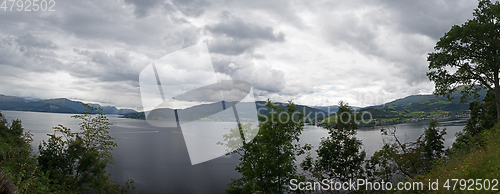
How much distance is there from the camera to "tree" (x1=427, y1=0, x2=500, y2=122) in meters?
14.9

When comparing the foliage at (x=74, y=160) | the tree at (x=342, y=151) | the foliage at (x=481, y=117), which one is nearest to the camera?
the foliage at (x=74, y=160)

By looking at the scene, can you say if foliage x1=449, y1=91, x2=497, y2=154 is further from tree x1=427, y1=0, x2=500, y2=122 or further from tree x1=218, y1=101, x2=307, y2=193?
tree x1=218, y1=101, x2=307, y2=193

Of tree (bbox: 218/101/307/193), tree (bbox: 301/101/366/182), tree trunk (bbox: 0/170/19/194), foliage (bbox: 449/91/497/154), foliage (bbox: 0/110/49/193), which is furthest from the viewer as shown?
foliage (bbox: 449/91/497/154)

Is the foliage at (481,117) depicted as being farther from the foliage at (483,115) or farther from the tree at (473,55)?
the tree at (473,55)

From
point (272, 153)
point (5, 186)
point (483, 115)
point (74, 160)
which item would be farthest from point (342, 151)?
point (5, 186)

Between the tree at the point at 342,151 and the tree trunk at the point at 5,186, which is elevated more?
the tree trunk at the point at 5,186

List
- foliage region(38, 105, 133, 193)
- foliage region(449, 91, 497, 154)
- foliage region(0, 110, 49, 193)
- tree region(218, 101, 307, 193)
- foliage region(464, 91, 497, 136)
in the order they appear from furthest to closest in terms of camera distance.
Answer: foliage region(464, 91, 497, 136) → foliage region(449, 91, 497, 154) → tree region(218, 101, 307, 193) → foliage region(38, 105, 133, 193) → foliage region(0, 110, 49, 193)

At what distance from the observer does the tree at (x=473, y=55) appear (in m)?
14.9

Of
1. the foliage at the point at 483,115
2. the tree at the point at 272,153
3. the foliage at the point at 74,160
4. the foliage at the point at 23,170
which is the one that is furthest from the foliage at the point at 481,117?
the foliage at the point at 23,170

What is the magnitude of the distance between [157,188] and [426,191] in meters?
27.1

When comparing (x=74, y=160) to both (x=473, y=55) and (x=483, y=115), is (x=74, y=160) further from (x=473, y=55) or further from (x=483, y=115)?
(x=483, y=115)

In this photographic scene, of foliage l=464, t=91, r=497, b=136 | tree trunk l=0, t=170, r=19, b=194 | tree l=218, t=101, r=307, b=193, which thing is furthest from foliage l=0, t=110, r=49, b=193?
foliage l=464, t=91, r=497, b=136

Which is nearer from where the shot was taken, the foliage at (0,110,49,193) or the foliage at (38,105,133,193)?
the foliage at (0,110,49,193)

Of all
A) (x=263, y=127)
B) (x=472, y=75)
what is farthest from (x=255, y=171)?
(x=472, y=75)
